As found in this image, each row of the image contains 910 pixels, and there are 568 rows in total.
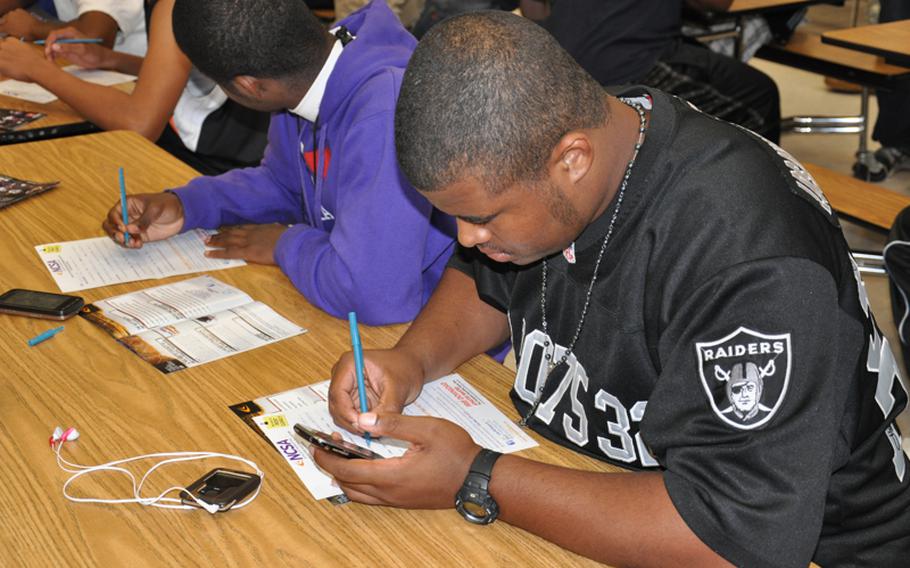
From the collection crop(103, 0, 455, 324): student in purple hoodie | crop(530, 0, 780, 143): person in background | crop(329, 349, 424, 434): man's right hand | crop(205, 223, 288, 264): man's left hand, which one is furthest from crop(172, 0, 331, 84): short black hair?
crop(530, 0, 780, 143): person in background

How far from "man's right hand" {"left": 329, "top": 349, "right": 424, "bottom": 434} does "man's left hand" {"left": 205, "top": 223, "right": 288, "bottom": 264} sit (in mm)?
531

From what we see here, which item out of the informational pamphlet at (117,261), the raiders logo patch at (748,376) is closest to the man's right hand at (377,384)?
the raiders logo patch at (748,376)

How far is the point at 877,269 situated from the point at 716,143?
2703 mm

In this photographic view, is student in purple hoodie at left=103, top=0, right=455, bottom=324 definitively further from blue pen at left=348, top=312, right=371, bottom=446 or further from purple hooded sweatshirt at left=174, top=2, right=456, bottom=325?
blue pen at left=348, top=312, right=371, bottom=446

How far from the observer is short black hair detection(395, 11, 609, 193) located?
3.76ft

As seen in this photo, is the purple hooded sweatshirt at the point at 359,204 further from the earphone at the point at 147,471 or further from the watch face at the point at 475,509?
the watch face at the point at 475,509

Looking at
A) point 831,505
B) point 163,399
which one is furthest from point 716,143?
point 163,399

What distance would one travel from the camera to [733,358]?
3.59ft

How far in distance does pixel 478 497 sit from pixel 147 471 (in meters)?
Answer: 0.44

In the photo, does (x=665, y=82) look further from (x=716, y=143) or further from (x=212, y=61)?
(x=716, y=143)

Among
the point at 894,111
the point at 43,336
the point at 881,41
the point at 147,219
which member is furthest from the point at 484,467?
the point at 894,111

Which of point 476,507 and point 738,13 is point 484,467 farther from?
point 738,13

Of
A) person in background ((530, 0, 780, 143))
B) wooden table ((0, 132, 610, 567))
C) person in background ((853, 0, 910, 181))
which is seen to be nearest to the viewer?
wooden table ((0, 132, 610, 567))

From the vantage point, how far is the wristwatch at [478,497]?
1248 millimetres
